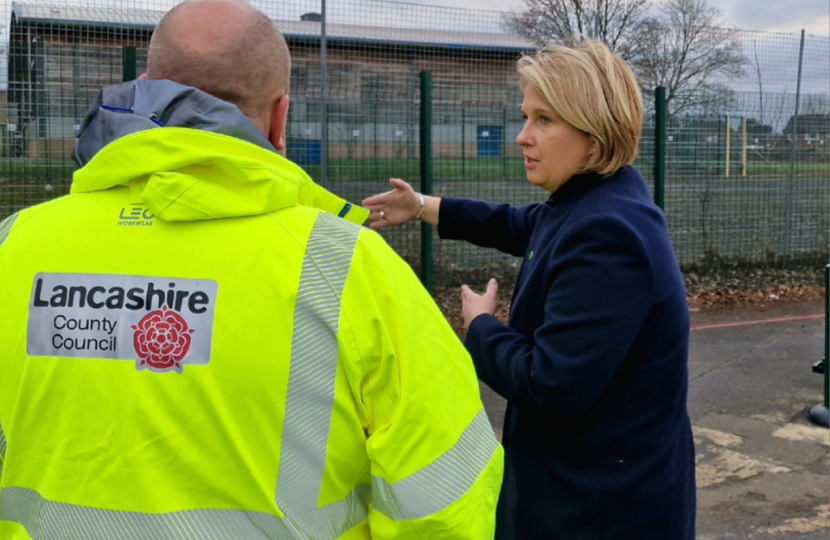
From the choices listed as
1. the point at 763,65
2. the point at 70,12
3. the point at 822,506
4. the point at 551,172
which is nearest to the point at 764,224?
the point at 763,65

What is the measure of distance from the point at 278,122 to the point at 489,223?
1418mm

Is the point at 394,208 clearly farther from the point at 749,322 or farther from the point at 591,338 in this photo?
the point at 749,322

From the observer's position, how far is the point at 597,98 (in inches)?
85.0

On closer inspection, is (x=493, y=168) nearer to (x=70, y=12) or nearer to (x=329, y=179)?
(x=329, y=179)

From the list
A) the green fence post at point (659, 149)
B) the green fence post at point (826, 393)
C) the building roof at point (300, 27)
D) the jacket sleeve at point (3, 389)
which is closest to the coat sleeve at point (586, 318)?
the jacket sleeve at point (3, 389)

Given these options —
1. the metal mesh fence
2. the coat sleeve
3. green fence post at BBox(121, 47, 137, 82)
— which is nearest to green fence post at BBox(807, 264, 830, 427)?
the metal mesh fence

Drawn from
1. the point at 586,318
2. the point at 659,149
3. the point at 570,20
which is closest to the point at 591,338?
the point at 586,318

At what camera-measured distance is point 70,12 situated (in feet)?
19.6

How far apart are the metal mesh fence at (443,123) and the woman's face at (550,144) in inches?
172

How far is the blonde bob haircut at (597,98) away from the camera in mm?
2166

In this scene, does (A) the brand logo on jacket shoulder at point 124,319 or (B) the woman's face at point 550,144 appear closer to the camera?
(A) the brand logo on jacket shoulder at point 124,319

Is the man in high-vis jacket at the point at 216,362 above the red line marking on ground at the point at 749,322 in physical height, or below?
above

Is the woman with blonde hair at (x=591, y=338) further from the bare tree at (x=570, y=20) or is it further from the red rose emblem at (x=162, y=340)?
the bare tree at (x=570, y=20)

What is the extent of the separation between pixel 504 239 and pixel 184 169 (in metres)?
1.71
